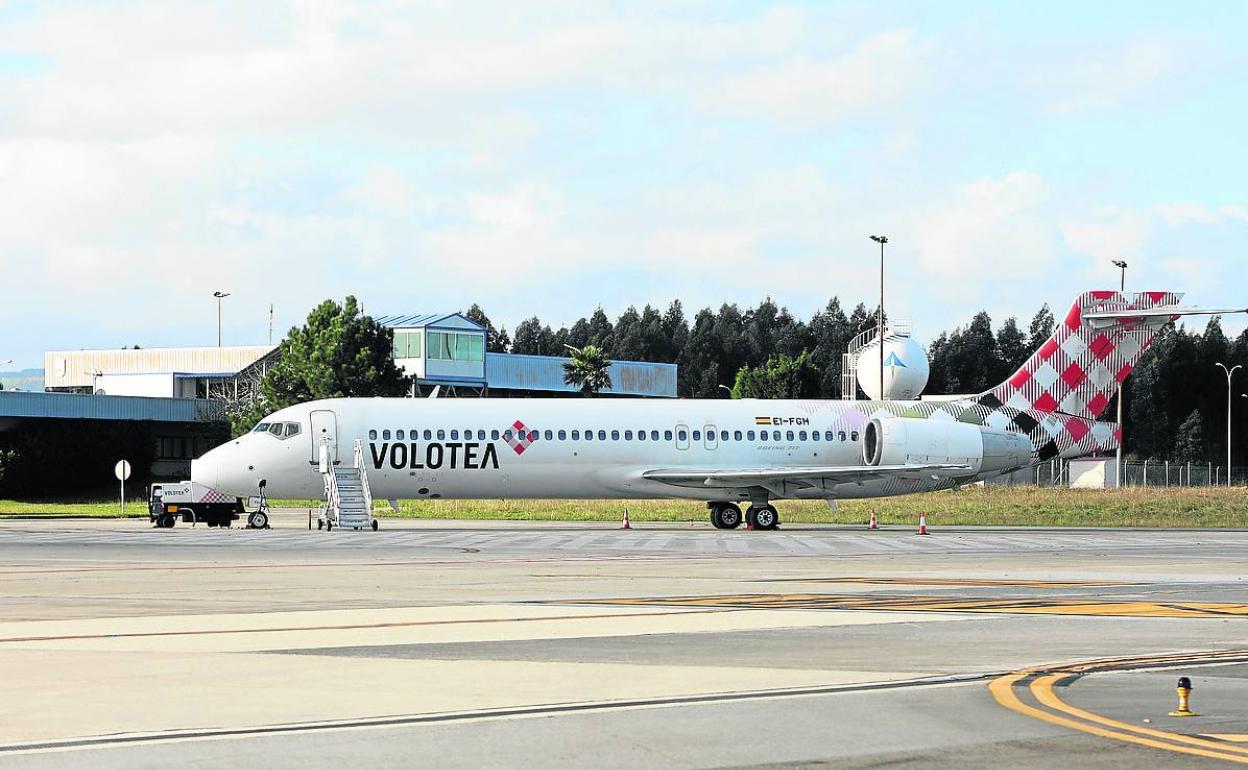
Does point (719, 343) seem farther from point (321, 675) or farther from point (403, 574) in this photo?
point (321, 675)

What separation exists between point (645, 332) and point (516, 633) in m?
160

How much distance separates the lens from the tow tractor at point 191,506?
47062 millimetres

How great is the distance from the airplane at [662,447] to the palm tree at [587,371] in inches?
2447

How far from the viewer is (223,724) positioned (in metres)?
10.8

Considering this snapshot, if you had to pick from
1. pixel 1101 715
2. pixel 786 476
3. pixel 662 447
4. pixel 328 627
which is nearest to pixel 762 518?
pixel 786 476

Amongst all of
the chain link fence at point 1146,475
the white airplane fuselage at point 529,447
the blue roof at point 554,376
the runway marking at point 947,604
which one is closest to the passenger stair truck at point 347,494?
the white airplane fuselage at point 529,447

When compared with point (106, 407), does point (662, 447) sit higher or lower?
lower

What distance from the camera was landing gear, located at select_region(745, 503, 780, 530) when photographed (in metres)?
45.5

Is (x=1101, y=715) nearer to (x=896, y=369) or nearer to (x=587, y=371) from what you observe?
(x=896, y=369)

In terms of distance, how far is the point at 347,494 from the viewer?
144 ft

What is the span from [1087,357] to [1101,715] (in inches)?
1651

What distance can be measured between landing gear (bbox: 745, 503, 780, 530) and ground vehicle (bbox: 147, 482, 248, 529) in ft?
50.7

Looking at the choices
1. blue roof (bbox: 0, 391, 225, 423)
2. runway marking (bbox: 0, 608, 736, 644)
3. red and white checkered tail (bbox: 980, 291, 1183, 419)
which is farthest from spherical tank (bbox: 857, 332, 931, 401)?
runway marking (bbox: 0, 608, 736, 644)

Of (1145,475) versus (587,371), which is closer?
(1145,475)
